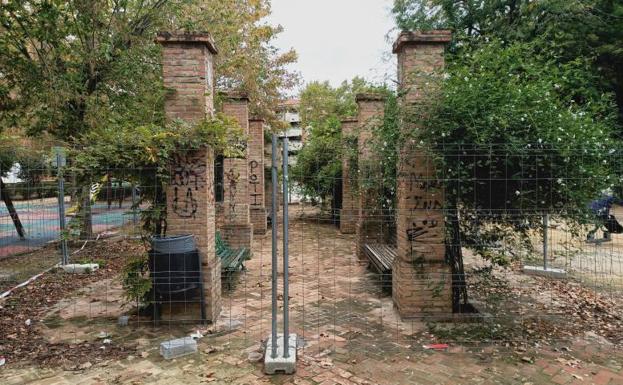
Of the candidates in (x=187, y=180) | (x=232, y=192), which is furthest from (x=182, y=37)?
(x=232, y=192)

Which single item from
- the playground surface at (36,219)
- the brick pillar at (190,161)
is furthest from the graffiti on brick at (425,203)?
the playground surface at (36,219)

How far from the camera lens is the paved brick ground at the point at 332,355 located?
371cm

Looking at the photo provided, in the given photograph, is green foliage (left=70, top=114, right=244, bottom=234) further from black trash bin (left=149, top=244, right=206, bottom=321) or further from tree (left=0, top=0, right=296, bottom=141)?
tree (left=0, top=0, right=296, bottom=141)

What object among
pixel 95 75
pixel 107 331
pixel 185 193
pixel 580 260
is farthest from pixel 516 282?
pixel 95 75

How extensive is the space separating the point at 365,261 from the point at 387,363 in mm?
4848

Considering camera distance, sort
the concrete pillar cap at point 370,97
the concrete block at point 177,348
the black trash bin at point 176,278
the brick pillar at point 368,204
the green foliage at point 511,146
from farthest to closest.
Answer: the concrete pillar cap at point 370,97 → the brick pillar at point 368,204 → the black trash bin at point 176,278 → the green foliage at point 511,146 → the concrete block at point 177,348

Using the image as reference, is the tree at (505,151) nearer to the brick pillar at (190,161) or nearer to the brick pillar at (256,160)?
the brick pillar at (190,161)

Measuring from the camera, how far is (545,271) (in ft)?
24.0

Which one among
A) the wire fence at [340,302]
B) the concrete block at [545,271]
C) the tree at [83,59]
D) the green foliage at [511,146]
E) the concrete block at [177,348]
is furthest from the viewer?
the tree at [83,59]

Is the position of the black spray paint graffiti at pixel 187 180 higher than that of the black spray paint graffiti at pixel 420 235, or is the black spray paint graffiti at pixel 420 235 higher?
the black spray paint graffiti at pixel 187 180

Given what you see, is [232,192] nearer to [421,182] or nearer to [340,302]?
[340,302]

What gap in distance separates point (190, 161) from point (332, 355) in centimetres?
278

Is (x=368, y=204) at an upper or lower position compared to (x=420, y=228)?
upper

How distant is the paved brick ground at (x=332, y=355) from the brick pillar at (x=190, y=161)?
73 cm
